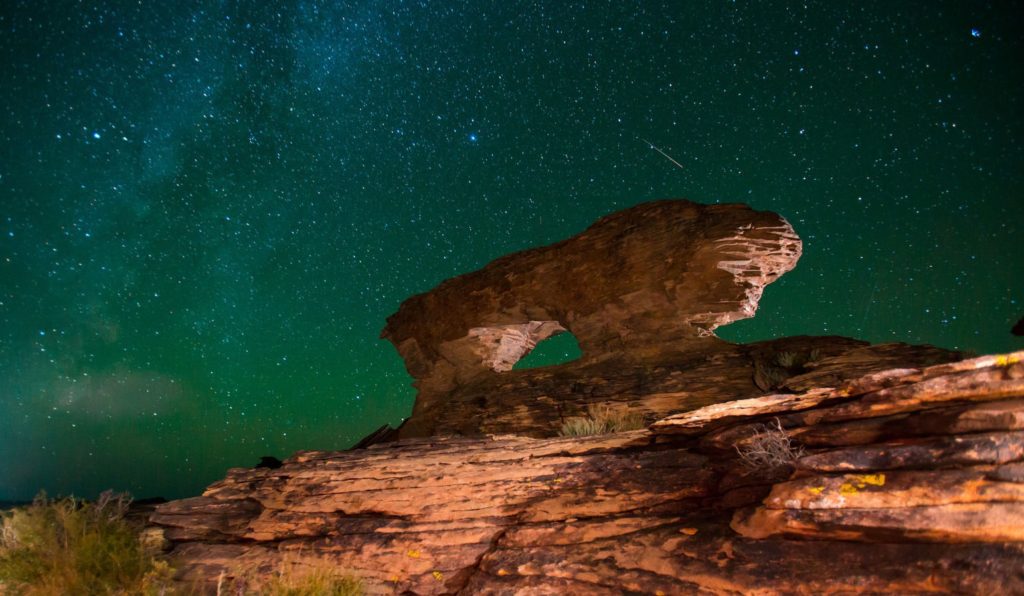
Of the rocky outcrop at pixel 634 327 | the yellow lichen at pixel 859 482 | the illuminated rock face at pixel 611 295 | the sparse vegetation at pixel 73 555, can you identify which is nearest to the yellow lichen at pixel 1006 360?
the yellow lichen at pixel 859 482

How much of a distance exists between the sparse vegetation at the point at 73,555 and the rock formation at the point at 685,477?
0.67 m

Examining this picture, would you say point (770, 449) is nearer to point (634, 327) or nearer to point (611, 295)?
point (634, 327)

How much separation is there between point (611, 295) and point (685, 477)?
31.1 feet

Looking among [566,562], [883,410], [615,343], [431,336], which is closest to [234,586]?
[566,562]

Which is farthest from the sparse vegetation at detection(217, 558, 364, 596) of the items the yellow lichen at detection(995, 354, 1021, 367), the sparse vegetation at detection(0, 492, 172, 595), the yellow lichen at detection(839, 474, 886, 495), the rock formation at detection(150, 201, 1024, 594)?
the yellow lichen at detection(995, 354, 1021, 367)

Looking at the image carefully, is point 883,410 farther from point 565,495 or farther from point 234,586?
point 234,586

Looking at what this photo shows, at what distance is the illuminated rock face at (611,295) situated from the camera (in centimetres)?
1379

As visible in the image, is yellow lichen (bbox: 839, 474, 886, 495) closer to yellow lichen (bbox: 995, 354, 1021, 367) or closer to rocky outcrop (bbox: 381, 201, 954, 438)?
yellow lichen (bbox: 995, 354, 1021, 367)

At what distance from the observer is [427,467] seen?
8836mm

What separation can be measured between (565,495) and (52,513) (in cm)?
1079

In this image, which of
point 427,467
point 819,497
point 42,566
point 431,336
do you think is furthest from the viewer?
point 431,336

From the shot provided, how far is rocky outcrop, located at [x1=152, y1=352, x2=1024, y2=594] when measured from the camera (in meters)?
4.07

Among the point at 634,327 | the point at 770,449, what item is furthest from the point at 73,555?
the point at 634,327

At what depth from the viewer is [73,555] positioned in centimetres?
765
